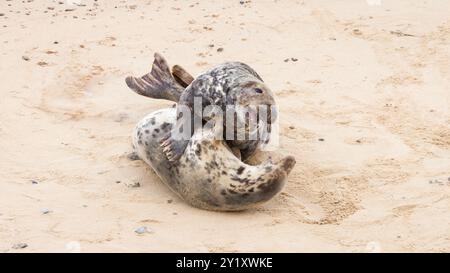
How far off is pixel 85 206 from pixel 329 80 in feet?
9.89

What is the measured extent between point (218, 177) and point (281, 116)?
168cm

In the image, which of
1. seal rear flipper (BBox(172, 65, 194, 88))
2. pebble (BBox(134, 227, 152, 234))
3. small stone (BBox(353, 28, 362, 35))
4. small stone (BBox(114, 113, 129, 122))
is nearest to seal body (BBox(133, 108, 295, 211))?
pebble (BBox(134, 227, 152, 234))

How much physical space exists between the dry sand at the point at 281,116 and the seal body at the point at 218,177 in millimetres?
115

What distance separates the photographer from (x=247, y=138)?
4828 mm

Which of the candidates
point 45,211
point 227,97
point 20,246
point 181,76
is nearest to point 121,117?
point 181,76

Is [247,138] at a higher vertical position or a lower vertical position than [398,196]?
higher

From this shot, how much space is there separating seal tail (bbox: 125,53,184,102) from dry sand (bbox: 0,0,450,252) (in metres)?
0.38

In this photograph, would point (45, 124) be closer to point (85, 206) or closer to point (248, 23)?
point (85, 206)

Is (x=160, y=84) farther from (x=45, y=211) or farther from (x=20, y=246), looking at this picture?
(x=20, y=246)

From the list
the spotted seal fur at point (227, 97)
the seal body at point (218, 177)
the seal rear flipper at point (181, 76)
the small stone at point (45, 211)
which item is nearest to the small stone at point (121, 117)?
the seal rear flipper at point (181, 76)

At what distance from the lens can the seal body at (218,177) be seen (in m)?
4.48

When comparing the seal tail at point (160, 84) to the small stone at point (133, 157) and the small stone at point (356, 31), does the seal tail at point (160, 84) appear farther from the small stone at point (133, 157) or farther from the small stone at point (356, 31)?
the small stone at point (356, 31)

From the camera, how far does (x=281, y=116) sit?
19.9 feet

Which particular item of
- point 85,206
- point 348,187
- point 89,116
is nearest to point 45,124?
point 89,116
